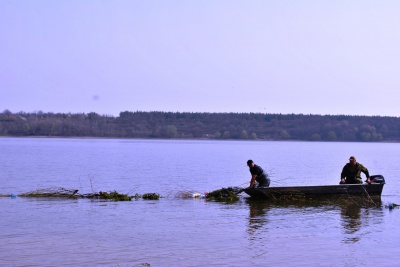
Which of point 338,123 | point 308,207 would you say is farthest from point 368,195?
point 338,123

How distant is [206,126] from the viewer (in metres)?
179

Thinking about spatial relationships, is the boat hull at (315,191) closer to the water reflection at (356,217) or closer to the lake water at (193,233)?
the lake water at (193,233)

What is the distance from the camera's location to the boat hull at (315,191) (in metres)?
21.6

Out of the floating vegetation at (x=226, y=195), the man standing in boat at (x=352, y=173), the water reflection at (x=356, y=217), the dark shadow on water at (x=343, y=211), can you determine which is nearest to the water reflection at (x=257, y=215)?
the dark shadow on water at (x=343, y=211)

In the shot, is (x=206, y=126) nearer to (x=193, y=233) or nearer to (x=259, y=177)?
(x=259, y=177)

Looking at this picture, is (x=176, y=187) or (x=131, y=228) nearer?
(x=131, y=228)

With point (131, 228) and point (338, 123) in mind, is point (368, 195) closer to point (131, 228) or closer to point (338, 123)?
point (131, 228)

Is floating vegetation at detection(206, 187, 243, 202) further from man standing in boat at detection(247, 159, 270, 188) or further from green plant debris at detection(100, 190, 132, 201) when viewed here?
green plant debris at detection(100, 190, 132, 201)

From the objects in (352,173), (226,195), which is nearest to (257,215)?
(226,195)

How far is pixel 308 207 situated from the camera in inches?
817

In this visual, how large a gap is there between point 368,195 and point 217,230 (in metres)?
Answer: 7.91

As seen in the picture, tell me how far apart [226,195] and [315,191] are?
133 inches

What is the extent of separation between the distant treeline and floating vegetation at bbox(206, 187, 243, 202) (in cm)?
14629

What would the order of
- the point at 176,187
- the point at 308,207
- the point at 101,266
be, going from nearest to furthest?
the point at 101,266 < the point at 308,207 < the point at 176,187
